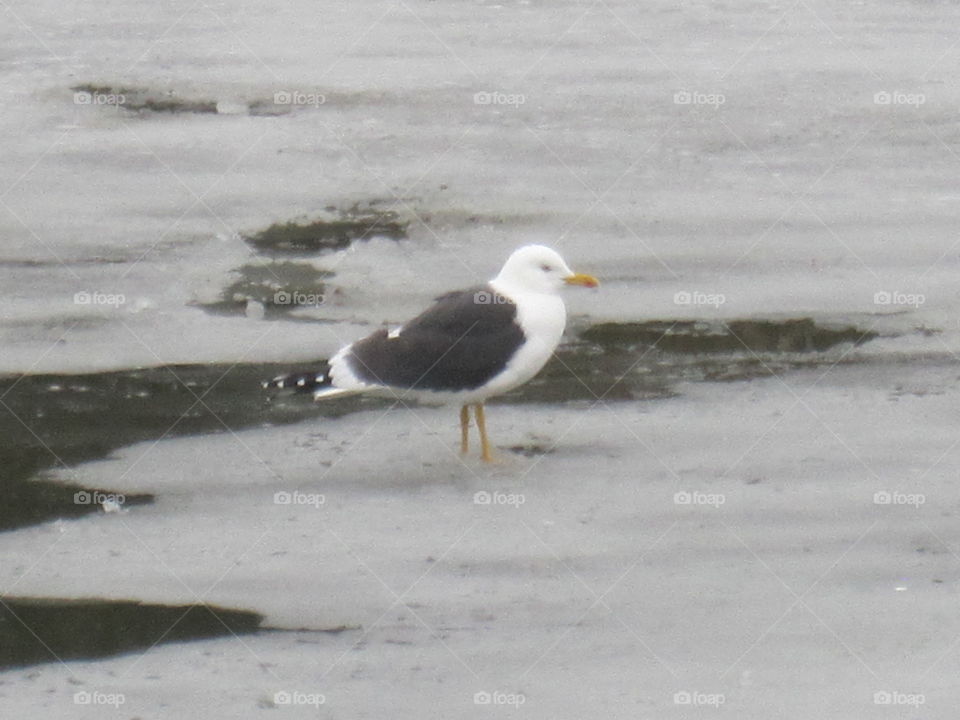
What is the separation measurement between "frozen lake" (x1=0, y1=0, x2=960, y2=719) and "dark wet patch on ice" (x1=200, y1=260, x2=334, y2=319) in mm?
32

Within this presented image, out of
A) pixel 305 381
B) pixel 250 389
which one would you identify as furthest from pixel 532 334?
pixel 250 389

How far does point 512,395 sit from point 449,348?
0.81 metres

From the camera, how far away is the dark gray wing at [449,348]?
736 centimetres

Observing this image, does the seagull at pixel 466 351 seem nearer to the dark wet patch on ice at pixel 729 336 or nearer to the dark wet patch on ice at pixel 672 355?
the dark wet patch on ice at pixel 672 355

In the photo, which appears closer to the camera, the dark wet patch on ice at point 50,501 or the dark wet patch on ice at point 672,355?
the dark wet patch on ice at point 50,501

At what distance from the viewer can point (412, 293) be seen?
9.15 m

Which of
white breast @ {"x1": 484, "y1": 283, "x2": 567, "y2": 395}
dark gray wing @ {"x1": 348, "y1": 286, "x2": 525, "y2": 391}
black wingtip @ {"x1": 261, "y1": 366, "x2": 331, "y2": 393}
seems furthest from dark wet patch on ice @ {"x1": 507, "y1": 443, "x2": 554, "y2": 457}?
black wingtip @ {"x1": 261, "y1": 366, "x2": 331, "y2": 393}

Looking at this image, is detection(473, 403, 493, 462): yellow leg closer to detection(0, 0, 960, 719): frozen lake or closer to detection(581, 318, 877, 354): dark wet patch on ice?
detection(0, 0, 960, 719): frozen lake

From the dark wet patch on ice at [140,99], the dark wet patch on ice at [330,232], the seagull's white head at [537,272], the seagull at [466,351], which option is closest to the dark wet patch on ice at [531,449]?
the seagull at [466,351]

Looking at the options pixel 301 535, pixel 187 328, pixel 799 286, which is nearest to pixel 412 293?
Result: pixel 187 328

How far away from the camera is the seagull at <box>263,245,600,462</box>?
7371mm

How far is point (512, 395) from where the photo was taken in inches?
320

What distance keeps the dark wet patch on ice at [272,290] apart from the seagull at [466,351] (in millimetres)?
1333

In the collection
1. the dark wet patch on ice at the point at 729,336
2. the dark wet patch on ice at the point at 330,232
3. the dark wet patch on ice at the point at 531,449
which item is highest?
the dark wet patch on ice at the point at 330,232
